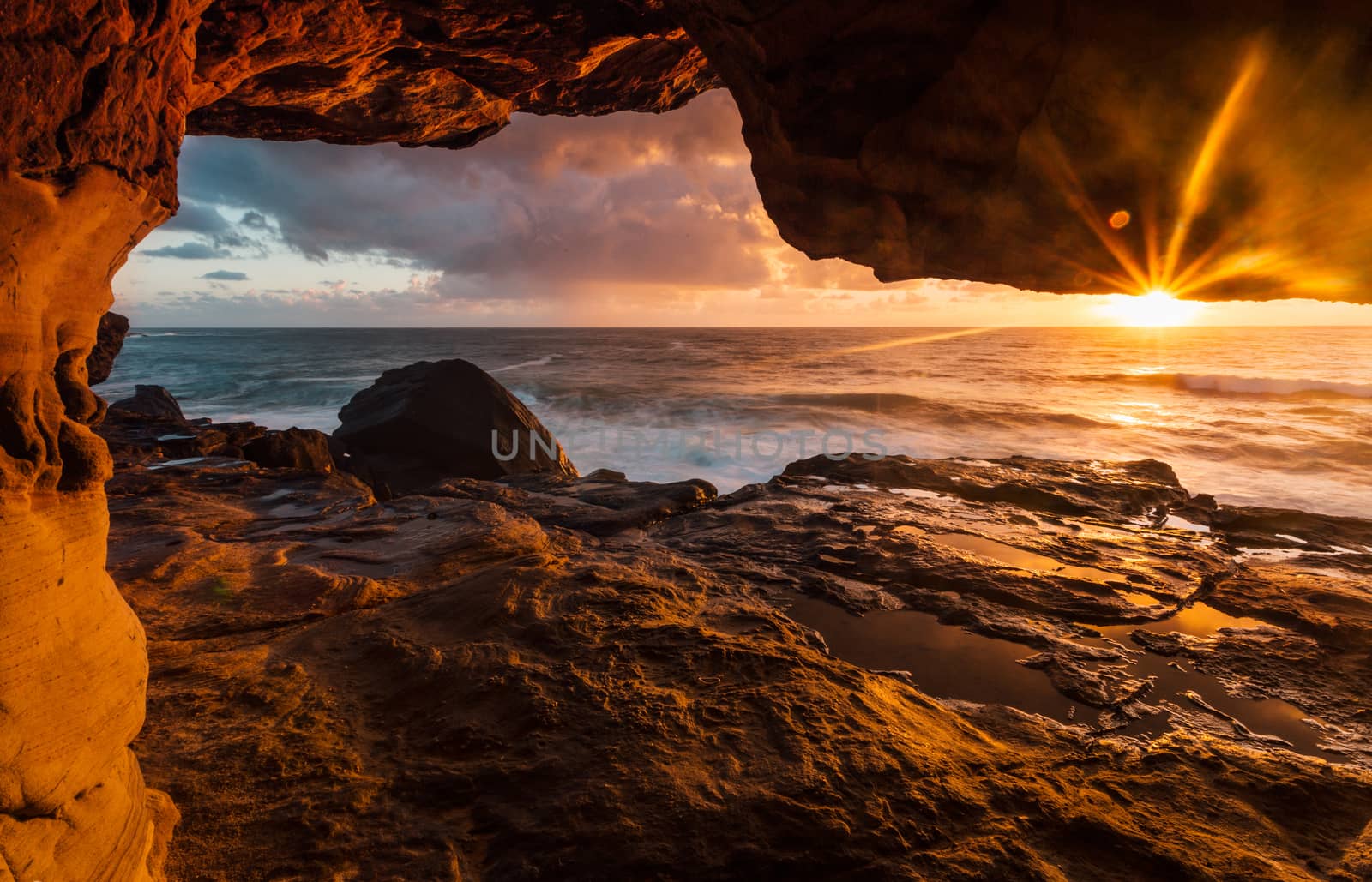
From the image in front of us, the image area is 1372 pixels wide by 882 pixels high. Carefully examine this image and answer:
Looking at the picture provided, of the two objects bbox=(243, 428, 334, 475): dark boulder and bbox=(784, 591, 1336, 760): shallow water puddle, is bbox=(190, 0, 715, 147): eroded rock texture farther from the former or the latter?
bbox=(784, 591, 1336, 760): shallow water puddle

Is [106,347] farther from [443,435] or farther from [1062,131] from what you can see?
[1062,131]

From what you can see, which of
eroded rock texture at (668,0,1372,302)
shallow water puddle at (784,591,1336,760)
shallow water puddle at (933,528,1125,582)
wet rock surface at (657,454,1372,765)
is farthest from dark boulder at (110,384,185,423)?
shallow water puddle at (933,528,1125,582)

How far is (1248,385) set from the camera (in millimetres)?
28844

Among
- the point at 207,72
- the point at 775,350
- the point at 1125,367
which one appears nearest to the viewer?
the point at 207,72

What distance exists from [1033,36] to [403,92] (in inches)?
254

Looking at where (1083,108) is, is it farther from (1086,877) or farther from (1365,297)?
(1086,877)

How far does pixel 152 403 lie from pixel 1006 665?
19521 mm

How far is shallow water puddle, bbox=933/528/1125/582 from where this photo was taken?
526 centimetres

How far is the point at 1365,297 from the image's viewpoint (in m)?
4.45

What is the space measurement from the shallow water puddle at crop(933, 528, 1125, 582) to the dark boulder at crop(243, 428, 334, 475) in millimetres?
8997

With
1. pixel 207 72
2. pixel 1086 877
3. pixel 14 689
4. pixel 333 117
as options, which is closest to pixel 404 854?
pixel 14 689

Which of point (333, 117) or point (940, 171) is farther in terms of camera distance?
point (333, 117)

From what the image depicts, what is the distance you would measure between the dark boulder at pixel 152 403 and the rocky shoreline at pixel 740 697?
11.3 meters

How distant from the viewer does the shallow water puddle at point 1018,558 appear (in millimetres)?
5262
